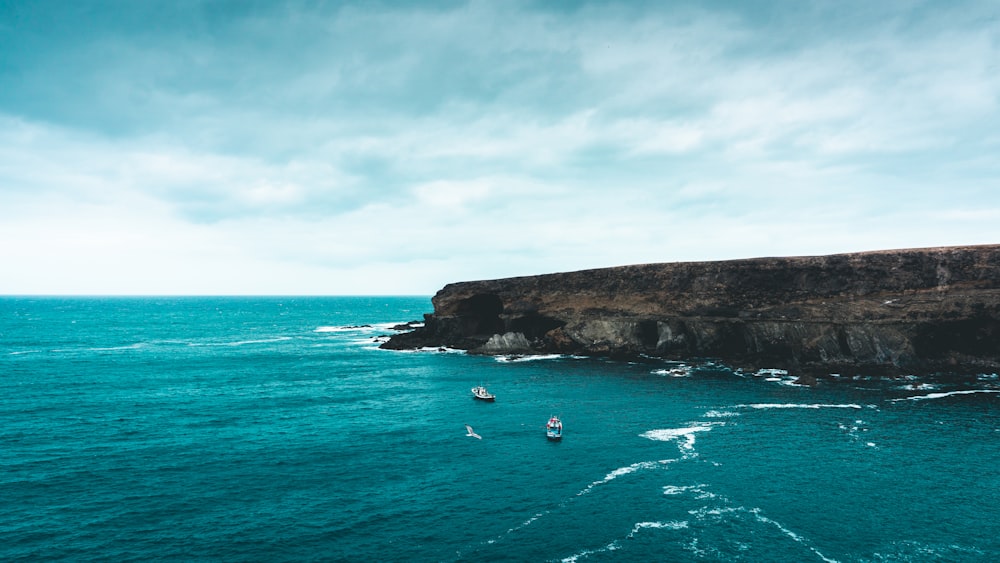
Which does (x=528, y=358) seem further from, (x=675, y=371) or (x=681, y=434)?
(x=681, y=434)

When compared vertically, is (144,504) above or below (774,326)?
below

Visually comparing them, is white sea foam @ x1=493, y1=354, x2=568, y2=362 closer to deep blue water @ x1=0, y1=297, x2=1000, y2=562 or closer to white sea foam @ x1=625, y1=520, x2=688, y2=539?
deep blue water @ x1=0, y1=297, x2=1000, y2=562

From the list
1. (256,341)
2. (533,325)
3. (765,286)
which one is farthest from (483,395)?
(256,341)

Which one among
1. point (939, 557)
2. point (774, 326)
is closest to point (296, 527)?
point (939, 557)

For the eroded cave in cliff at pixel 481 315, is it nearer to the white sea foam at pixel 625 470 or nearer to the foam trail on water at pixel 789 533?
the white sea foam at pixel 625 470

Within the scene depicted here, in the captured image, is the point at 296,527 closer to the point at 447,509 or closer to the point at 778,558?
the point at 447,509

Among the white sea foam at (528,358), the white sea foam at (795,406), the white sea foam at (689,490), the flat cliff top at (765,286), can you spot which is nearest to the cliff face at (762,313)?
the flat cliff top at (765,286)

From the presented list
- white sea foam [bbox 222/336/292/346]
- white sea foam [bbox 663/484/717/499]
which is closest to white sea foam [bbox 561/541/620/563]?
white sea foam [bbox 663/484/717/499]
